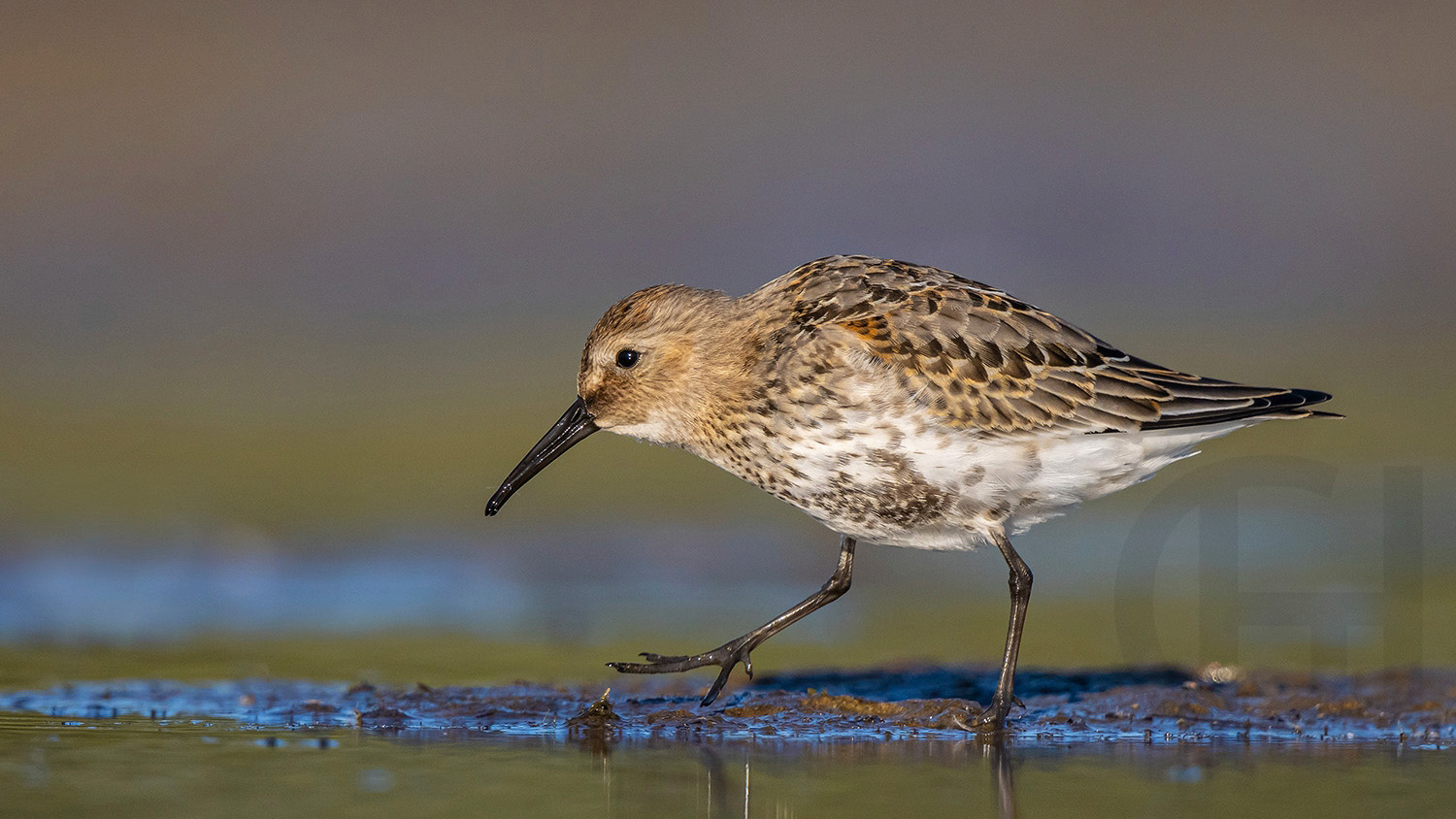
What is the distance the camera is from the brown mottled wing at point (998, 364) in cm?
723

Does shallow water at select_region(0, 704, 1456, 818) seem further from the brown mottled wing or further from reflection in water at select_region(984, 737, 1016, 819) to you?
the brown mottled wing

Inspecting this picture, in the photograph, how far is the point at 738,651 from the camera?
25.5ft

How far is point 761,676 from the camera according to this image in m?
8.48

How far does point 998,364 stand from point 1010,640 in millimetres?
1148

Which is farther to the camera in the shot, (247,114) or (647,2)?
(647,2)

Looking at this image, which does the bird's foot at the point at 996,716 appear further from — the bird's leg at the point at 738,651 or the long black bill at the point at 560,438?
the long black bill at the point at 560,438

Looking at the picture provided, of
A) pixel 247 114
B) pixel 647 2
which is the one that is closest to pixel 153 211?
pixel 247 114

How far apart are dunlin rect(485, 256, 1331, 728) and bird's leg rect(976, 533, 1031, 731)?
0.01m

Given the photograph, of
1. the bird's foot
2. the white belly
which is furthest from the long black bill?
the bird's foot

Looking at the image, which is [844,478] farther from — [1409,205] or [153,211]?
[1409,205]

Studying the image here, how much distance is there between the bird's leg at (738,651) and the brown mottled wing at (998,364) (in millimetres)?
1050

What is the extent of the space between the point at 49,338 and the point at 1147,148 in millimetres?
12117

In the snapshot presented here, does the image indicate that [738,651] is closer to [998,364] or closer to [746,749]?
[746,749]

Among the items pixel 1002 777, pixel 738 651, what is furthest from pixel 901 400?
pixel 1002 777
